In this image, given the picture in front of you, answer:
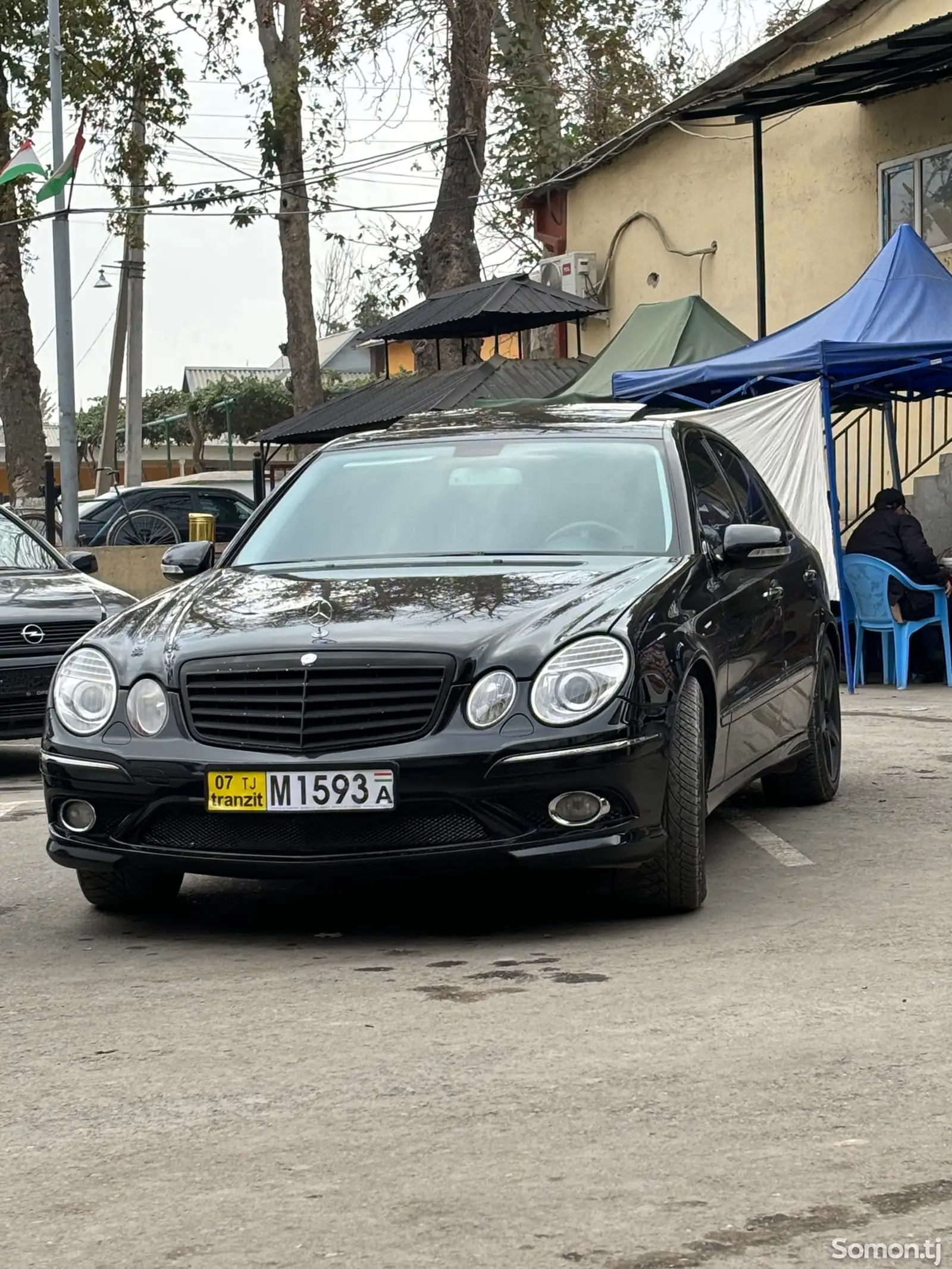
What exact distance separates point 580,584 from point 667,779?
27.1 inches

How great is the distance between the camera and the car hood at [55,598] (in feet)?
35.3

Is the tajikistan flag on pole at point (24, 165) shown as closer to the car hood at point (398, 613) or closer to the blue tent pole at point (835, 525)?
the blue tent pole at point (835, 525)

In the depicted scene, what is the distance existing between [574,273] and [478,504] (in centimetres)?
1862

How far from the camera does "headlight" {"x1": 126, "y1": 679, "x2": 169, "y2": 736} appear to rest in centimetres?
556

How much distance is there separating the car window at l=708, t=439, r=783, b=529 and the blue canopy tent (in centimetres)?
568

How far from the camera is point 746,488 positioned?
7.84 metres

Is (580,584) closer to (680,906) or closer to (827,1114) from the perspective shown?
(680,906)

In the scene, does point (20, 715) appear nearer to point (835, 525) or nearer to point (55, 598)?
point (55, 598)

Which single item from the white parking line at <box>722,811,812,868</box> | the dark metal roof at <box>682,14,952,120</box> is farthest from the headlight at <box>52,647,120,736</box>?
the dark metal roof at <box>682,14,952,120</box>

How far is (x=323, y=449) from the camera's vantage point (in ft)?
24.3

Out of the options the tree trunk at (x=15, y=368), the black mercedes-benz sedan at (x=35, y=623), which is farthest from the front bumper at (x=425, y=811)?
the tree trunk at (x=15, y=368)

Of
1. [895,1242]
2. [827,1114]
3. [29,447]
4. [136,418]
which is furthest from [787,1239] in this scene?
[136,418]

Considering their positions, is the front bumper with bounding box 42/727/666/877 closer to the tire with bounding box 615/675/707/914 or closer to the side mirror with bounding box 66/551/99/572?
the tire with bounding box 615/675/707/914

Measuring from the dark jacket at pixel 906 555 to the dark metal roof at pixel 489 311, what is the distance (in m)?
8.51
